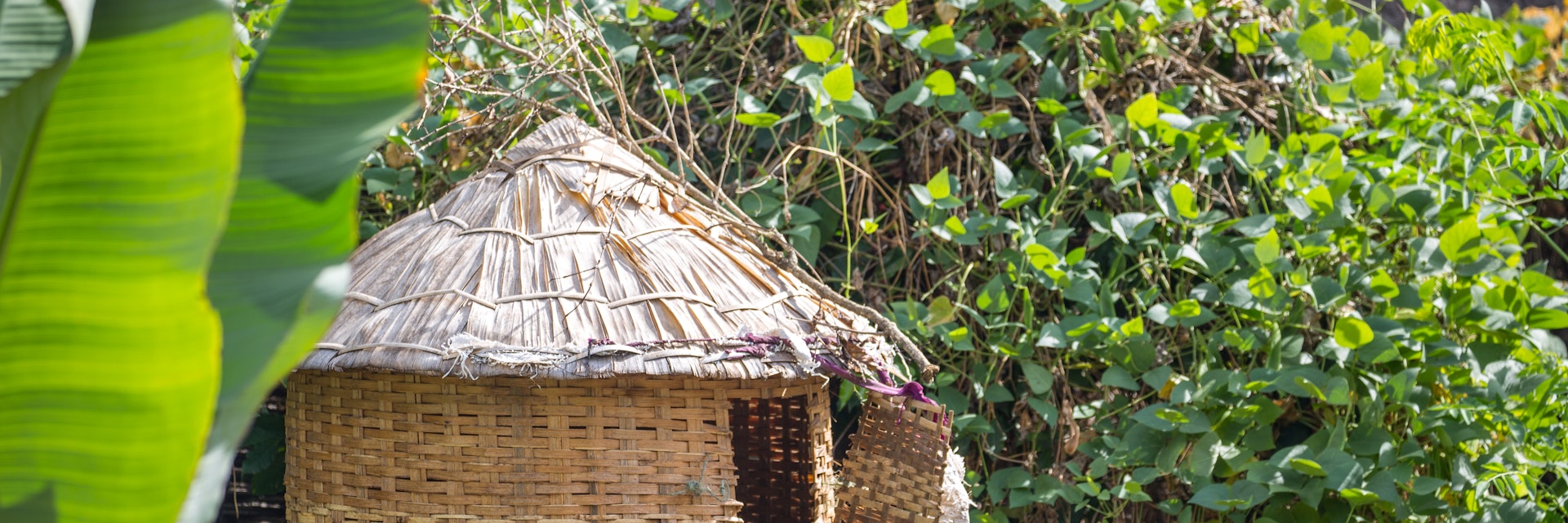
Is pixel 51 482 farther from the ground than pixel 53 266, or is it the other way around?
pixel 53 266

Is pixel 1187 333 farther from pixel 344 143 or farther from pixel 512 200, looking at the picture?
pixel 344 143

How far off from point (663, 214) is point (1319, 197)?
1.36 meters

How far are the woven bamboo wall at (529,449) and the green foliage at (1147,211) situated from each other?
2.03 feet

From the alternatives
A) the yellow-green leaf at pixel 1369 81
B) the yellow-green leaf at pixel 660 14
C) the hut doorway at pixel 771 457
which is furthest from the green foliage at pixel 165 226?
the yellow-green leaf at pixel 1369 81

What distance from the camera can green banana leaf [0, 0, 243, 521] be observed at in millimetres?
733

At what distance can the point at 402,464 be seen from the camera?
5.16ft

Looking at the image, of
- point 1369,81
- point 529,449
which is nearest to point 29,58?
point 529,449

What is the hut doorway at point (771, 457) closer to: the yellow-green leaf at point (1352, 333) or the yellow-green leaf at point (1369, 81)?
the yellow-green leaf at point (1352, 333)

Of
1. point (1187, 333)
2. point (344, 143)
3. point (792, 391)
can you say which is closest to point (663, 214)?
point (792, 391)

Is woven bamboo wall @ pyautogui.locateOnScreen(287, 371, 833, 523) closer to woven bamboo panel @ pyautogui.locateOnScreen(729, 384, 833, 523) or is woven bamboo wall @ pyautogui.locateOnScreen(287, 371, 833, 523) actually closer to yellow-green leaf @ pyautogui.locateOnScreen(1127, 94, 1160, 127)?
woven bamboo panel @ pyautogui.locateOnScreen(729, 384, 833, 523)

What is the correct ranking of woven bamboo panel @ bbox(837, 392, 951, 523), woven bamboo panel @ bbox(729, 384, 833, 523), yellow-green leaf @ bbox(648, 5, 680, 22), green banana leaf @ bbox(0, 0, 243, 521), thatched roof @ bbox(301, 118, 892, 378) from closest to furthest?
green banana leaf @ bbox(0, 0, 243, 521), thatched roof @ bbox(301, 118, 892, 378), woven bamboo panel @ bbox(837, 392, 951, 523), woven bamboo panel @ bbox(729, 384, 833, 523), yellow-green leaf @ bbox(648, 5, 680, 22)

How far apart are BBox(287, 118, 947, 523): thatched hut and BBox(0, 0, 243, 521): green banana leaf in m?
0.66

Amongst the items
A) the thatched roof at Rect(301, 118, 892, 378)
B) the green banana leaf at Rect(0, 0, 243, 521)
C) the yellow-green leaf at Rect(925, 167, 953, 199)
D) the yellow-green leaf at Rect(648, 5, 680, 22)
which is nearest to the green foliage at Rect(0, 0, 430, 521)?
the green banana leaf at Rect(0, 0, 243, 521)

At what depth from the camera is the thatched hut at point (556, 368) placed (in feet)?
4.95
